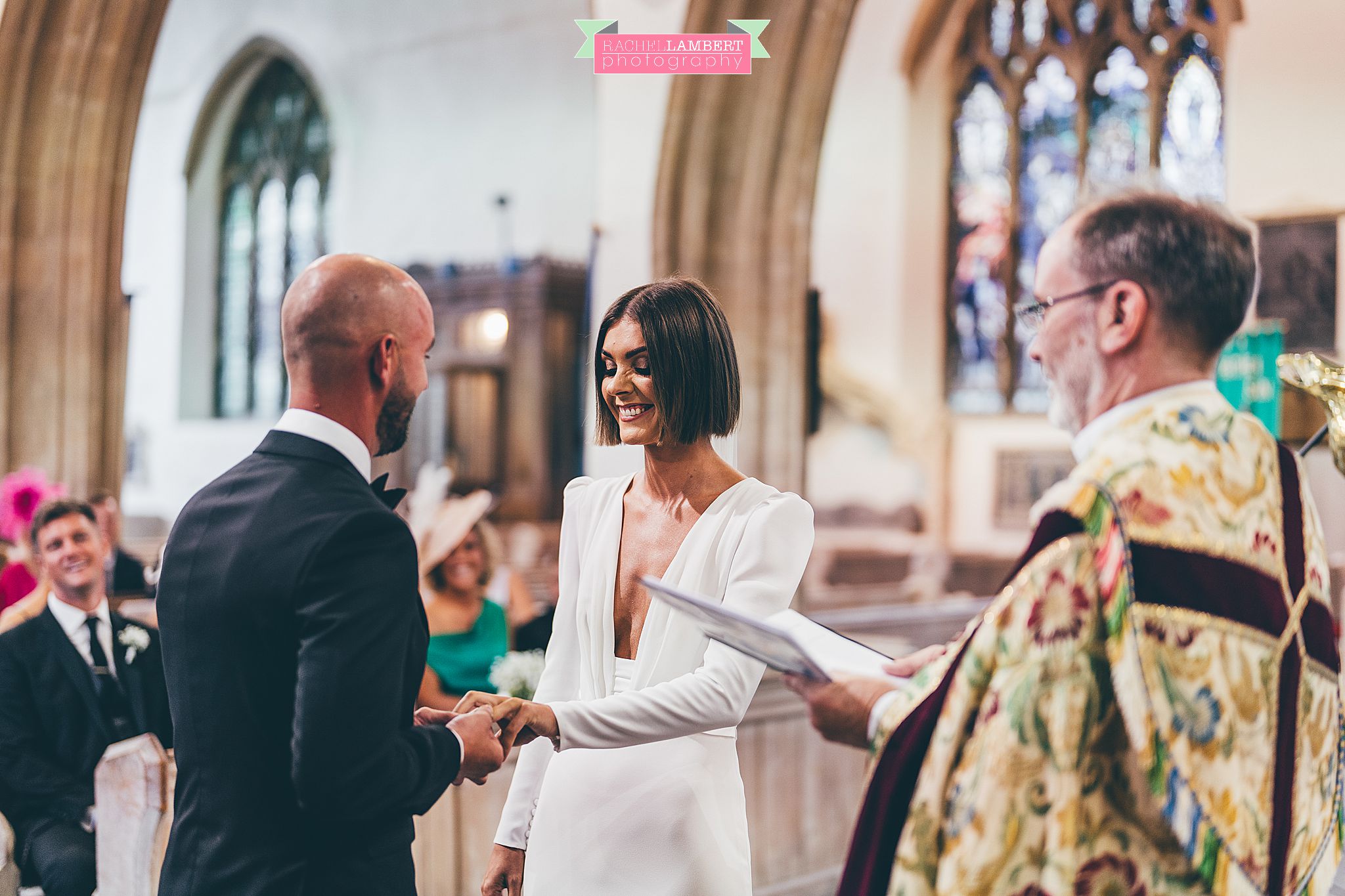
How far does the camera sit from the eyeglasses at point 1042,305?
128 cm

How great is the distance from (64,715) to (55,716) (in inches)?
0.8

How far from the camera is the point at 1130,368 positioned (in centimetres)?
127

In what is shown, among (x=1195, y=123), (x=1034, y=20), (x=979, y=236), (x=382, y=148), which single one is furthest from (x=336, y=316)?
(x=382, y=148)

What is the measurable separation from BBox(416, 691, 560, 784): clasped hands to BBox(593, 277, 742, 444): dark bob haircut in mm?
475

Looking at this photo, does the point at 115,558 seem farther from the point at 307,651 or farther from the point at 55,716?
the point at 307,651

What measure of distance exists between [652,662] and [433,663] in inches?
111

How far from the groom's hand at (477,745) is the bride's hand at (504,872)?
300 millimetres

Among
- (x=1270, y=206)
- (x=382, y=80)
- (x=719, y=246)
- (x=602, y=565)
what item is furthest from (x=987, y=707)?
(x=382, y=80)

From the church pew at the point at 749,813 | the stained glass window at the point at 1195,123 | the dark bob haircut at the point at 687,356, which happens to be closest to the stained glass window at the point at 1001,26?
the stained glass window at the point at 1195,123

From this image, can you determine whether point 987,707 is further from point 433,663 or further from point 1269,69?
point 1269,69

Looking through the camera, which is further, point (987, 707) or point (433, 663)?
point (433, 663)

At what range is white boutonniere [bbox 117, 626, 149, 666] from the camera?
2982mm

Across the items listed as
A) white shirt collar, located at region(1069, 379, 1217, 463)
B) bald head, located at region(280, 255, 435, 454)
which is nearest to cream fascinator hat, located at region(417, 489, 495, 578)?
bald head, located at region(280, 255, 435, 454)

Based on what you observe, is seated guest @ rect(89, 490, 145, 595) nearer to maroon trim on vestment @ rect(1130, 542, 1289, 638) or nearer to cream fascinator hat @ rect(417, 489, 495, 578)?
cream fascinator hat @ rect(417, 489, 495, 578)
